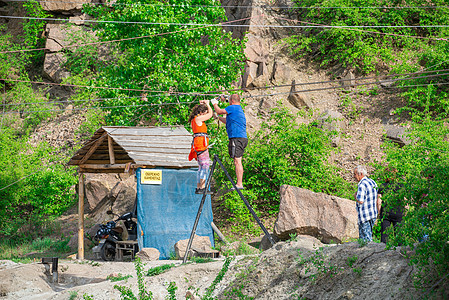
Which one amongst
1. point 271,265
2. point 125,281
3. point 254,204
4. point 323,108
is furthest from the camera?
point 323,108

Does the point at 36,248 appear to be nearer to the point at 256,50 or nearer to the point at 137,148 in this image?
the point at 137,148

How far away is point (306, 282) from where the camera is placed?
6309 mm

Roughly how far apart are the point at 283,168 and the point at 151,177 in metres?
4.62

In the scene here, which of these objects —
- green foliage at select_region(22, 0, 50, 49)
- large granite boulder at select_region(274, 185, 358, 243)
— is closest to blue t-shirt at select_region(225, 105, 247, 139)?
large granite boulder at select_region(274, 185, 358, 243)

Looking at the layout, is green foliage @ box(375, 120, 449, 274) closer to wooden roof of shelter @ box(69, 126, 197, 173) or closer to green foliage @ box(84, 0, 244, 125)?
wooden roof of shelter @ box(69, 126, 197, 173)

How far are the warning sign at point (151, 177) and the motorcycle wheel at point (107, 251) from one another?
6.55 feet

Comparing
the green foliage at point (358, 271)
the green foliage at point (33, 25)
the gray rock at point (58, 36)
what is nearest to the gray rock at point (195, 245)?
the green foliage at point (358, 271)

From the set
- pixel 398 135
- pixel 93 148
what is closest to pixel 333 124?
pixel 398 135

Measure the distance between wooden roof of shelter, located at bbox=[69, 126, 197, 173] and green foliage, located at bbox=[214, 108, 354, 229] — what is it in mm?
2274

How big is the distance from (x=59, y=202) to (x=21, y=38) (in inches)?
584

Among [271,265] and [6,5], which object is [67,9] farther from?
[271,265]

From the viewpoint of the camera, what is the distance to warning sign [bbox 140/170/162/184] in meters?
11.3

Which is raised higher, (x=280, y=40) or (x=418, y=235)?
(x=280, y=40)

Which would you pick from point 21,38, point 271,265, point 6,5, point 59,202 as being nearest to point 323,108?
point 59,202
